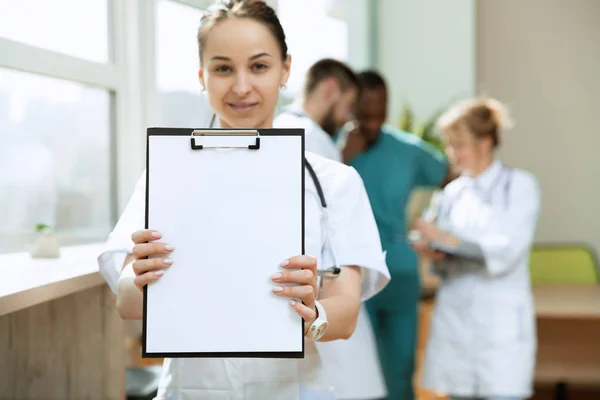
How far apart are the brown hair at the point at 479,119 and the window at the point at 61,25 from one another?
1.27 metres

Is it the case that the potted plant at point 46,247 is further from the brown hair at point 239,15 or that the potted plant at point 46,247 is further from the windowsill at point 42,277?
the brown hair at point 239,15

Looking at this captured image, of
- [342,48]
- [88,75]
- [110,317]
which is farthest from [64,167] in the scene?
[342,48]

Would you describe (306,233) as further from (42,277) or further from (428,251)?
(428,251)

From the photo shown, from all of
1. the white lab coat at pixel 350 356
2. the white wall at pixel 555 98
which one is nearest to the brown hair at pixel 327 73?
the white lab coat at pixel 350 356

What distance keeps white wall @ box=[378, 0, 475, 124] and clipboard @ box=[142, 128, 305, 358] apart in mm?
3785

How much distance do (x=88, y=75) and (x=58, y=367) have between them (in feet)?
2.83

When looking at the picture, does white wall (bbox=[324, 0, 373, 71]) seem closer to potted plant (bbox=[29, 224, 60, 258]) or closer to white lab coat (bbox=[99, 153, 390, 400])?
potted plant (bbox=[29, 224, 60, 258])

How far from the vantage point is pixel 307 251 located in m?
1.27

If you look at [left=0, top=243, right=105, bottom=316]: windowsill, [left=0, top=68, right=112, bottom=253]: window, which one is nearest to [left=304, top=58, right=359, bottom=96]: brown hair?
[left=0, top=68, right=112, bottom=253]: window

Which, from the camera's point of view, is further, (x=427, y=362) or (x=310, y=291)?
(x=427, y=362)

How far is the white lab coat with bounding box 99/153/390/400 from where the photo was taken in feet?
4.09

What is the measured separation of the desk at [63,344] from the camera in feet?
6.41

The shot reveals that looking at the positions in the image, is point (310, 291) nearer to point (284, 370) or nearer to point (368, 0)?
point (284, 370)

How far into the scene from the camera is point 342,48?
187 inches
